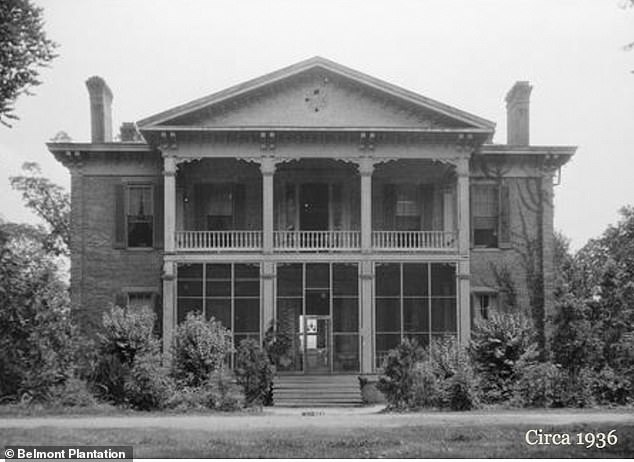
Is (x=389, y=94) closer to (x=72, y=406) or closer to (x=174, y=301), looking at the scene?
(x=174, y=301)

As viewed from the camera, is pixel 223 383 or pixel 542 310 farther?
pixel 542 310

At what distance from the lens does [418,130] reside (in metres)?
28.2

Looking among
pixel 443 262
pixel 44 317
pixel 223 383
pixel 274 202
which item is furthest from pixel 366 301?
pixel 44 317

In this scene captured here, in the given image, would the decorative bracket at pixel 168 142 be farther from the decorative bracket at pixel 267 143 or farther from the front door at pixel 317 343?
the front door at pixel 317 343

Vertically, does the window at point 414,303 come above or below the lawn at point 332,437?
above

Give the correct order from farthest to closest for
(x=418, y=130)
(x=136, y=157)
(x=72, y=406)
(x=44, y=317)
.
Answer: (x=136, y=157) → (x=418, y=130) → (x=44, y=317) → (x=72, y=406)

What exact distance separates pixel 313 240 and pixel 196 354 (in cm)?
879

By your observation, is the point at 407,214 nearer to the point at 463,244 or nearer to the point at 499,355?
the point at 463,244

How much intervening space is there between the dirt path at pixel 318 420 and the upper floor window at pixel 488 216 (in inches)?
441

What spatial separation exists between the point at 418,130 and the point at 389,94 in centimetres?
138

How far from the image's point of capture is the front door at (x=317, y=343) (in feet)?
96.5

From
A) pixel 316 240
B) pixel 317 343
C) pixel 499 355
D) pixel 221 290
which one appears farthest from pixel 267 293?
pixel 499 355

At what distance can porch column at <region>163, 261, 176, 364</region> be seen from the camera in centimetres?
2828


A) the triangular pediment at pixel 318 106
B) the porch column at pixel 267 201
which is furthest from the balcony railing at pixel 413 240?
the triangular pediment at pixel 318 106
